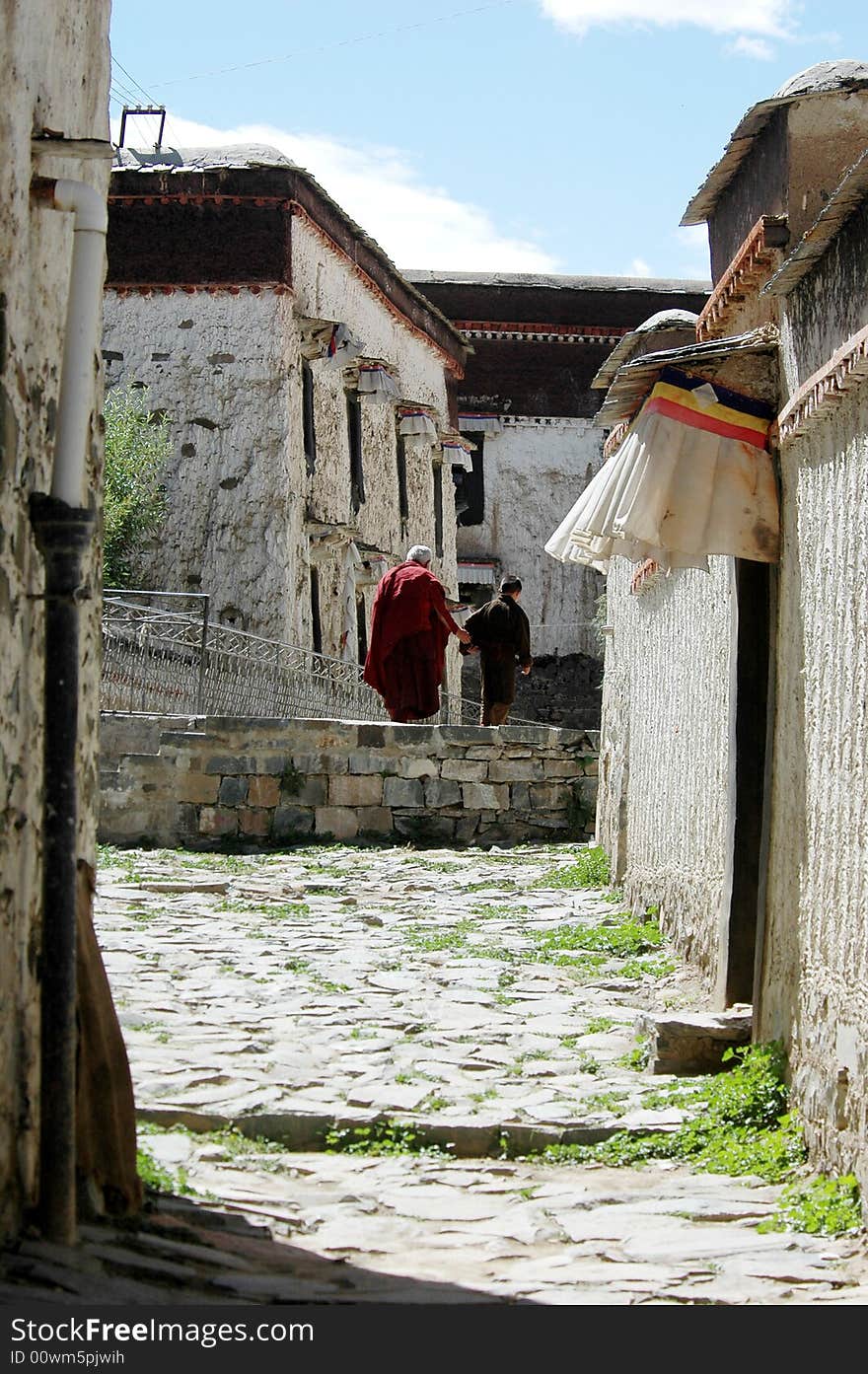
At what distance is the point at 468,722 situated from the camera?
2503 centimetres

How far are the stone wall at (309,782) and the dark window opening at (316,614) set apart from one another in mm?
6949

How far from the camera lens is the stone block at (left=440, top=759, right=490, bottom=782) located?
12289 millimetres

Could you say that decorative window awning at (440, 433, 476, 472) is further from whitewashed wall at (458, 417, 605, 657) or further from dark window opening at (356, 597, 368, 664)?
dark window opening at (356, 597, 368, 664)

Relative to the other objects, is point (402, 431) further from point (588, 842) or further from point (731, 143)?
point (731, 143)

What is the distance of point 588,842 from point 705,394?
6892mm

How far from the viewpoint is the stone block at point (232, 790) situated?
1192cm

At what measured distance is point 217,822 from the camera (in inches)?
468

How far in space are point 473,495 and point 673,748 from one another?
2014 centimetres

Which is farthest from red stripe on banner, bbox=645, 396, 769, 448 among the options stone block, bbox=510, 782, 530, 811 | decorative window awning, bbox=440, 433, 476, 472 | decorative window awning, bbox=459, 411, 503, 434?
decorative window awning, bbox=459, 411, 503, 434

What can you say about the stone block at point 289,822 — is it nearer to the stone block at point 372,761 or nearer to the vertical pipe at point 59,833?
the stone block at point 372,761

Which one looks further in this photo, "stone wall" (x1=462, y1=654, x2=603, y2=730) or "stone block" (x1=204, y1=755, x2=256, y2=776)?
"stone wall" (x1=462, y1=654, x2=603, y2=730)

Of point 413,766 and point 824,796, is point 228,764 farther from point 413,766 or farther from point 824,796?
point 824,796

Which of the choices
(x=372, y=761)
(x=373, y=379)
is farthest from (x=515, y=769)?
(x=373, y=379)

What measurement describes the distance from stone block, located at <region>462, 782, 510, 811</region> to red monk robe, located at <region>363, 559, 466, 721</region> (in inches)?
47.4
